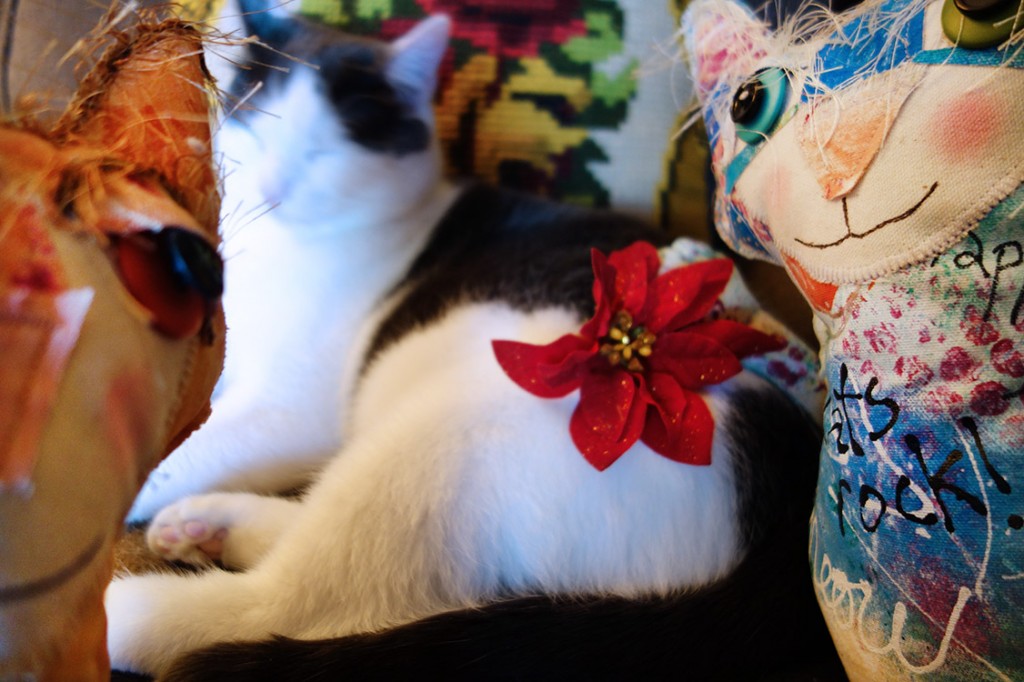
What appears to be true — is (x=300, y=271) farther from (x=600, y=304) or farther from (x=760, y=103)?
(x=760, y=103)

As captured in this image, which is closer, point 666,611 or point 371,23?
point 666,611

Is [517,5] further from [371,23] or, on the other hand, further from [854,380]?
[854,380]

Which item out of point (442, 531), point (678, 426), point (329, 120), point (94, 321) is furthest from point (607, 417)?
point (329, 120)

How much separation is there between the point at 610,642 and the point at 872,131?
0.41 meters

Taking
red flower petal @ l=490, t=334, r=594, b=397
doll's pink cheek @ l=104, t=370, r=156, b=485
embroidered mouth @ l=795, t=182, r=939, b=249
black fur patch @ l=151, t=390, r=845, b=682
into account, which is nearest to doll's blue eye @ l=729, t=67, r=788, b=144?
embroidered mouth @ l=795, t=182, r=939, b=249

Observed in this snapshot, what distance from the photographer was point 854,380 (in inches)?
17.1

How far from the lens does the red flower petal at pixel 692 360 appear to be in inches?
23.1

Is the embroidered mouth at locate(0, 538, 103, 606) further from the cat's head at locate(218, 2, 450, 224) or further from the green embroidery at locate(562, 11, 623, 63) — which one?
the green embroidery at locate(562, 11, 623, 63)

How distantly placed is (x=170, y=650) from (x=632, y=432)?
44 cm

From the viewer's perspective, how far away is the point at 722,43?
0.57m

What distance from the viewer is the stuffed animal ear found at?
370 millimetres

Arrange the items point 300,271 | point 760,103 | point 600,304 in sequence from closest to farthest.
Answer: point 760,103 → point 600,304 → point 300,271

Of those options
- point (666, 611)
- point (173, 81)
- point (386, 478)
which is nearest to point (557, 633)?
point (666, 611)

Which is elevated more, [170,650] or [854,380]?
[854,380]
